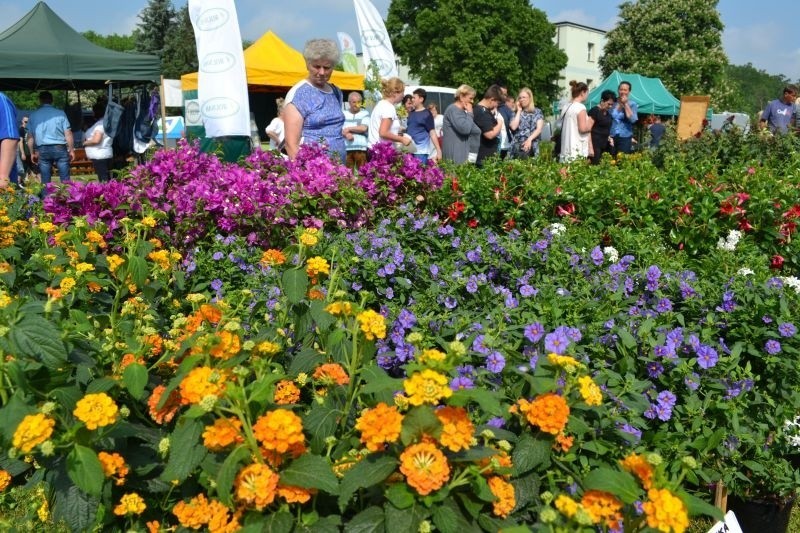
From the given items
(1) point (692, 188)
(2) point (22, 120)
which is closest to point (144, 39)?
(2) point (22, 120)

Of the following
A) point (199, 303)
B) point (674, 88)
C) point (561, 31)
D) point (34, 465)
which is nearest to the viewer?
point (34, 465)

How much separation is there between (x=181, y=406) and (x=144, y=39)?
5101 centimetres

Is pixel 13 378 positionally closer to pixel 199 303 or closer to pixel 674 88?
pixel 199 303

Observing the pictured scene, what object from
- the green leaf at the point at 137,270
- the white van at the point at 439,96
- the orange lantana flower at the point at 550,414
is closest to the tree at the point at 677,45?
the white van at the point at 439,96

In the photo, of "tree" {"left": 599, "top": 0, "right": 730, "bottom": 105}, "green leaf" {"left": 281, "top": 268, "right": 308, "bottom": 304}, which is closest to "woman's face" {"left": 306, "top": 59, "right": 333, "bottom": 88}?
"green leaf" {"left": 281, "top": 268, "right": 308, "bottom": 304}

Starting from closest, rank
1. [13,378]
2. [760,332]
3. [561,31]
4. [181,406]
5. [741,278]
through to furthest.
Result: 1. [13,378]
2. [181,406]
3. [760,332]
4. [741,278]
5. [561,31]

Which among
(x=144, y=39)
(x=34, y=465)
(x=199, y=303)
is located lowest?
(x=34, y=465)

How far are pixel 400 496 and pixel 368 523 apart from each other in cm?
9

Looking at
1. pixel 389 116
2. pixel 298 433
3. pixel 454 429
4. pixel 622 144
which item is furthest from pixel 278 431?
pixel 622 144

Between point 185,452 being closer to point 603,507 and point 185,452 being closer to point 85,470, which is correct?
point 85,470

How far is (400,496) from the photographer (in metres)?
1.19

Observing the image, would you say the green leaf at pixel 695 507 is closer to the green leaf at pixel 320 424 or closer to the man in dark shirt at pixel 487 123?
the green leaf at pixel 320 424

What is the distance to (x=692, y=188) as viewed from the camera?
12.2 ft

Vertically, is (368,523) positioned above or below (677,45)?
below
